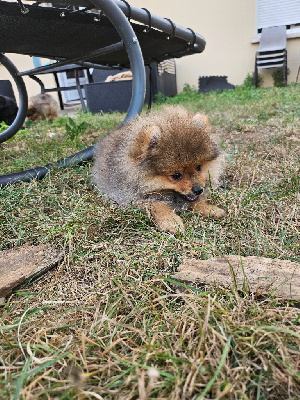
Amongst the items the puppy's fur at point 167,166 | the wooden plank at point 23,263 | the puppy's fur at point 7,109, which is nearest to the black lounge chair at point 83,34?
the puppy's fur at point 167,166

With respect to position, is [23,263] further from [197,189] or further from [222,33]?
[222,33]

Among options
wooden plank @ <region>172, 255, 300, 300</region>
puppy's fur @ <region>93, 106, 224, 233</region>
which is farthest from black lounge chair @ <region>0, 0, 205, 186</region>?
wooden plank @ <region>172, 255, 300, 300</region>

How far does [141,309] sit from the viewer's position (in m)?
1.21

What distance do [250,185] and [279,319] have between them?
4.54 feet

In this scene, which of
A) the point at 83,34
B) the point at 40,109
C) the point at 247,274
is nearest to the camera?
the point at 247,274

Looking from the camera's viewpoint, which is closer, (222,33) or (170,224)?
(170,224)

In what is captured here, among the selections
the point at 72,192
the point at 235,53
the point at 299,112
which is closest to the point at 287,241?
the point at 72,192

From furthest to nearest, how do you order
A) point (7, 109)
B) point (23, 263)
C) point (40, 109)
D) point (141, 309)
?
point (40, 109)
point (7, 109)
point (23, 263)
point (141, 309)

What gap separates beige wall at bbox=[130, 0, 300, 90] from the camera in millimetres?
10781

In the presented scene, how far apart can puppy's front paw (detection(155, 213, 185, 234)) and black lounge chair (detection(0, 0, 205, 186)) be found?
1.26 metres

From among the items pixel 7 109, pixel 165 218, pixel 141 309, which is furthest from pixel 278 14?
pixel 141 309

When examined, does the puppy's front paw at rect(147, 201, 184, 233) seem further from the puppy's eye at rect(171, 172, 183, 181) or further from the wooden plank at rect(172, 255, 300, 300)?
the wooden plank at rect(172, 255, 300, 300)

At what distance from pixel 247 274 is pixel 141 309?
420mm

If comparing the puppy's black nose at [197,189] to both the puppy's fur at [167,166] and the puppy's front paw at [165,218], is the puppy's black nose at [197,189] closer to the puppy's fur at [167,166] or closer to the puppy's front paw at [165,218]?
the puppy's fur at [167,166]
